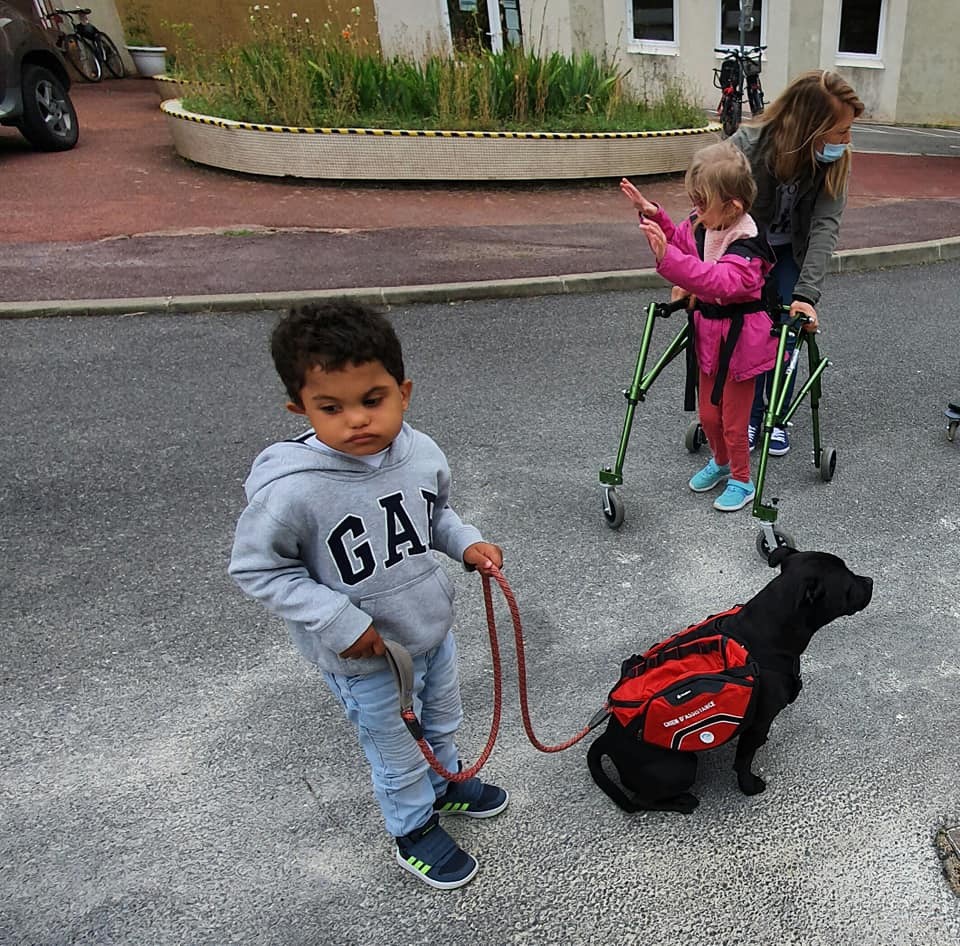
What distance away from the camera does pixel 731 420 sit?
372 cm

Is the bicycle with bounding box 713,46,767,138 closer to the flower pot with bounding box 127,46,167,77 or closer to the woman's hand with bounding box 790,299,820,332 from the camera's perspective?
the woman's hand with bounding box 790,299,820,332

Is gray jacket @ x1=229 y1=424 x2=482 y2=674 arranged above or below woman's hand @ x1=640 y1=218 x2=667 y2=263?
below

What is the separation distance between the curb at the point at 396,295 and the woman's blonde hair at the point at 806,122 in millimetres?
3247

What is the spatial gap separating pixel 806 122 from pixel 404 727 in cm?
300

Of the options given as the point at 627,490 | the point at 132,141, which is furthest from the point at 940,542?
the point at 132,141

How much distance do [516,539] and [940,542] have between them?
1928 mm

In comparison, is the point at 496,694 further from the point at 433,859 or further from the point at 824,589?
the point at 824,589

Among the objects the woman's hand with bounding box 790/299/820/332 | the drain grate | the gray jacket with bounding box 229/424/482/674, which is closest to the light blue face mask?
the woman's hand with bounding box 790/299/820/332

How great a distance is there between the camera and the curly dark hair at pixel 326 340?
5.50ft

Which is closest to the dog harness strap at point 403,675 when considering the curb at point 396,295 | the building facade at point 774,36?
the curb at point 396,295

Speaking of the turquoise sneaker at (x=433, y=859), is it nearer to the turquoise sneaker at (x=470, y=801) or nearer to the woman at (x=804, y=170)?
the turquoise sneaker at (x=470, y=801)

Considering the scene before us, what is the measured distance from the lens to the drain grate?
221cm

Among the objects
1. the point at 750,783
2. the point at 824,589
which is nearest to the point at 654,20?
the point at 824,589

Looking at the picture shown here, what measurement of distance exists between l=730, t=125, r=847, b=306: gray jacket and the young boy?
8.06 feet
